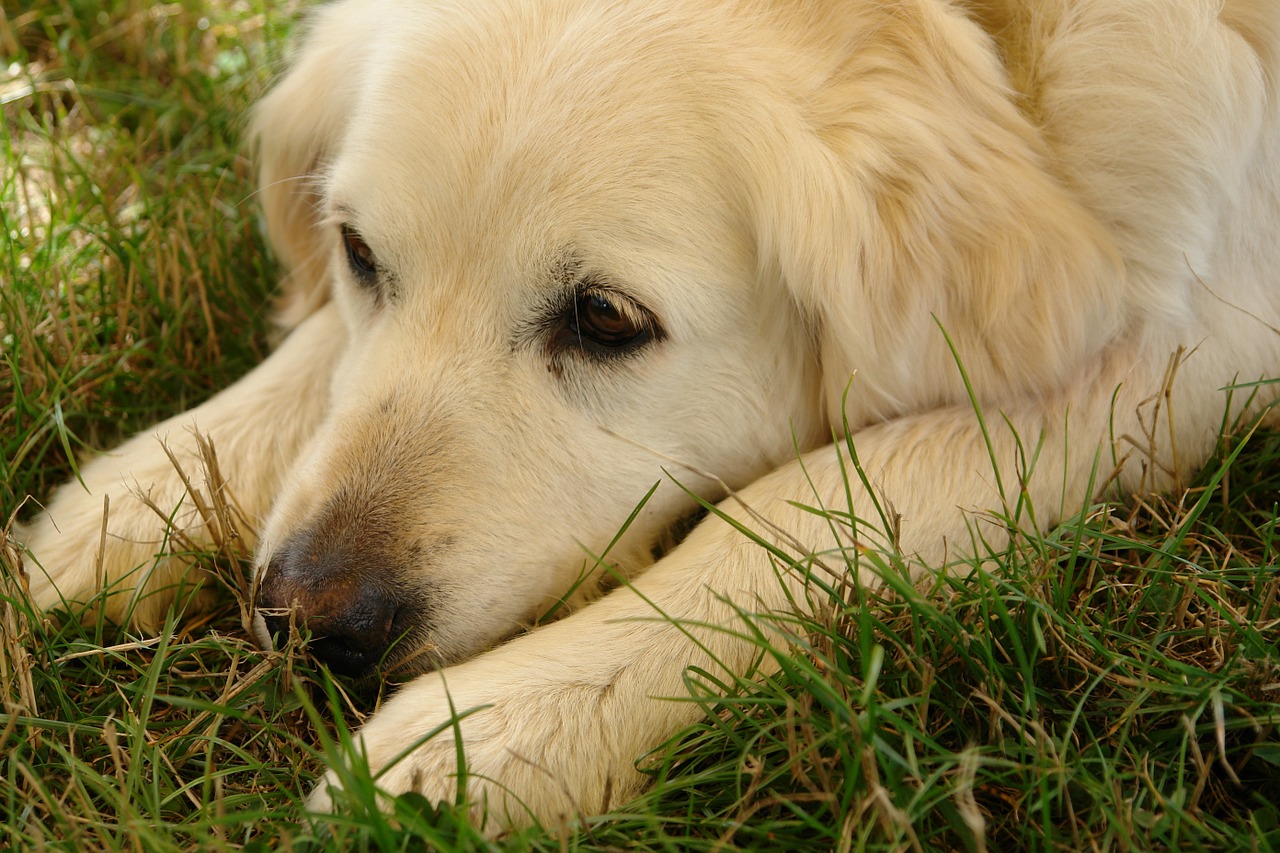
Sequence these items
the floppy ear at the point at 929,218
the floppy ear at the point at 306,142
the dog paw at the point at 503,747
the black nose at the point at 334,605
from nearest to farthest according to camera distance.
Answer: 1. the dog paw at the point at 503,747
2. the black nose at the point at 334,605
3. the floppy ear at the point at 929,218
4. the floppy ear at the point at 306,142

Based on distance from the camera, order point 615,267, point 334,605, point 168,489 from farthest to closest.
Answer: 1. point 168,489
2. point 615,267
3. point 334,605

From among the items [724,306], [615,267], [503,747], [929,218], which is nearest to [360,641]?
[503,747]

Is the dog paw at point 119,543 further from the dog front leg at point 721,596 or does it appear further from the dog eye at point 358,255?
the dog front leg at point 721,596

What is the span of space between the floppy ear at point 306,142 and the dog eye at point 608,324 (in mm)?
827

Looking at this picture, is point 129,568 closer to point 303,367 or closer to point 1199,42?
point 303,367

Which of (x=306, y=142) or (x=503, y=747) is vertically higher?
(x=306, y=142)

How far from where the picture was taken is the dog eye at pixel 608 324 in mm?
2047

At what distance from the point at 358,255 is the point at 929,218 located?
1.16 metres

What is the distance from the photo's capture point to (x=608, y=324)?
6.81ft

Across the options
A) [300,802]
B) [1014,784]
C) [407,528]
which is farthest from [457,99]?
[1014,784]

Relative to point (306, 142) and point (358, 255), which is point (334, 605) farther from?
point (306, 142)

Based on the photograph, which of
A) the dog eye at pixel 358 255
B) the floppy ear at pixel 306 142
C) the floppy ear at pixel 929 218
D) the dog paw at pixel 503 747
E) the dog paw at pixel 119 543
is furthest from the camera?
the floppy ear at pixel 306 142

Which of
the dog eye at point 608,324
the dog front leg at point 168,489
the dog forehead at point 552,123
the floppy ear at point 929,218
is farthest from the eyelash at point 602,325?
the dog front leg at point 168,489

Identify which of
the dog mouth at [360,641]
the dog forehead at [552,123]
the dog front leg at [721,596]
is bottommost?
the dog front leg at [721,596]
